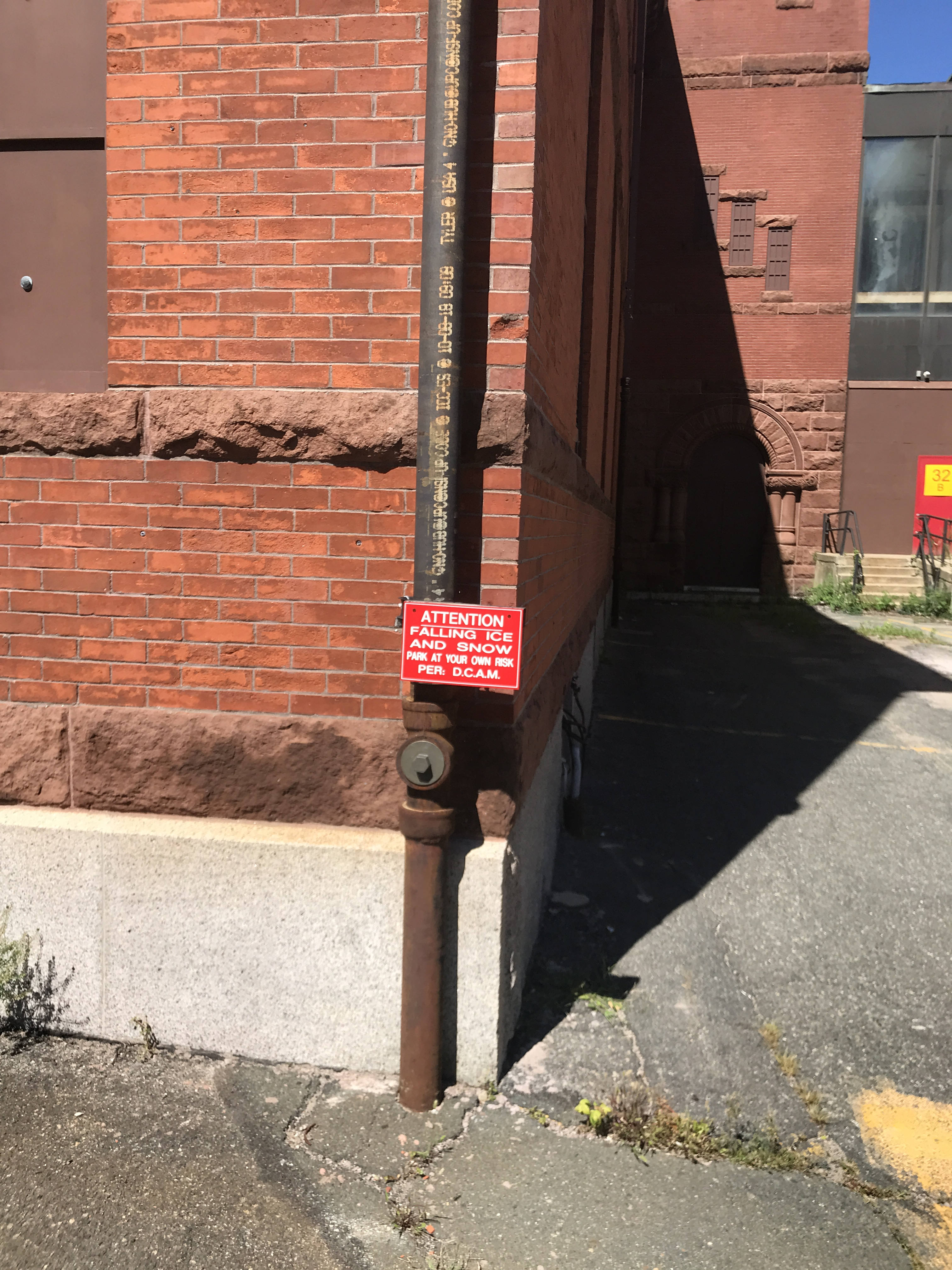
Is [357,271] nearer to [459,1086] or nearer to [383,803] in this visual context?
[383,803]

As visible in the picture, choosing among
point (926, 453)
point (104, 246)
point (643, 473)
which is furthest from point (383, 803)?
point (926, 453)

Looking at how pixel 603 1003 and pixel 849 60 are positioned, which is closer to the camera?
pixel 603 1003

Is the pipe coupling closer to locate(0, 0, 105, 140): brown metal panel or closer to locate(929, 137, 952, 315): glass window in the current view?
locate(0, 0, 105, 140): brown metal panel

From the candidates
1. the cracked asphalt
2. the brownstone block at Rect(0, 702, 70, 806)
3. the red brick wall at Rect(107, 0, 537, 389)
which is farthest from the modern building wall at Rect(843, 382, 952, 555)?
the brownstone block at Rect(0, 702, 70, 806)

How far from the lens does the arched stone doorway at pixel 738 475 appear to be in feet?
63.7

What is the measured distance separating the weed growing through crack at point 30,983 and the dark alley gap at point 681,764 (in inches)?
67.0

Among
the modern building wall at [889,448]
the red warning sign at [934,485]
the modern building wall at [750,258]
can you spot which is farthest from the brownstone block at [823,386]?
the red warning sign at [934,485]

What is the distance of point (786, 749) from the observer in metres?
7.38

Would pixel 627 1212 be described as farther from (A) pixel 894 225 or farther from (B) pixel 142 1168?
(A) pixel 894 225

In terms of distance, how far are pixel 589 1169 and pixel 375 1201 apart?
0.67 m

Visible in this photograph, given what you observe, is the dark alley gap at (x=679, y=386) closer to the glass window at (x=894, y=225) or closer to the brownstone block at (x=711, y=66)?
the brownstone block at (x=711, y=66)

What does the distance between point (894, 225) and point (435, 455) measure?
67.4 ft

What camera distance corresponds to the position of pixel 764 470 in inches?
777

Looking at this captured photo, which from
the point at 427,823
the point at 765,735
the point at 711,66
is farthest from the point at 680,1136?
the point at 711,66
